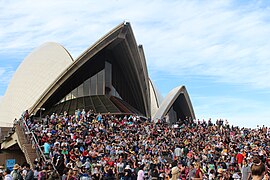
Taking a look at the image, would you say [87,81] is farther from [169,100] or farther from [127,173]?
[127,173]

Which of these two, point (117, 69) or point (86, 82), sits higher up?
point (117, 69)

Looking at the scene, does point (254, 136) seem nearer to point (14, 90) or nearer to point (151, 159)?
point (151, 159)

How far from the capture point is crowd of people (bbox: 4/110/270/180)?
13.2 metres

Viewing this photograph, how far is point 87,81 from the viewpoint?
3347cm

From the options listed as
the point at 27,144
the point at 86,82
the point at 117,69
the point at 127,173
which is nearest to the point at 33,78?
the point at 86,82

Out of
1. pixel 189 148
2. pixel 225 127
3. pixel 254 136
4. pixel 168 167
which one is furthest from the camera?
pixel 225 127

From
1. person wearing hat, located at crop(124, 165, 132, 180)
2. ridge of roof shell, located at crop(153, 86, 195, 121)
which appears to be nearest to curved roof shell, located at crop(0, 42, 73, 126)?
ridge of roof shell, located at crop(153, 86, 195, 121)

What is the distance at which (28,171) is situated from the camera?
10953mm

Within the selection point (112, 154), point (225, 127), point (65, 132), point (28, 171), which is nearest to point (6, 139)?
point (65, 132)

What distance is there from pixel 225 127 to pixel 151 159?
1197 centimetres

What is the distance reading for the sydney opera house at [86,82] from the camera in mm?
30578

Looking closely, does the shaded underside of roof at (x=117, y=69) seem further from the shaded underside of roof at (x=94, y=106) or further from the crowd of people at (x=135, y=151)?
the crowd of people at (x=135, y=151)

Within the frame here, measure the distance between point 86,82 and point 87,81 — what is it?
0.12m

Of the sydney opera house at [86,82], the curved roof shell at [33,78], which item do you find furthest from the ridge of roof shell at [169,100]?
the curved roof shell at [33,78]
